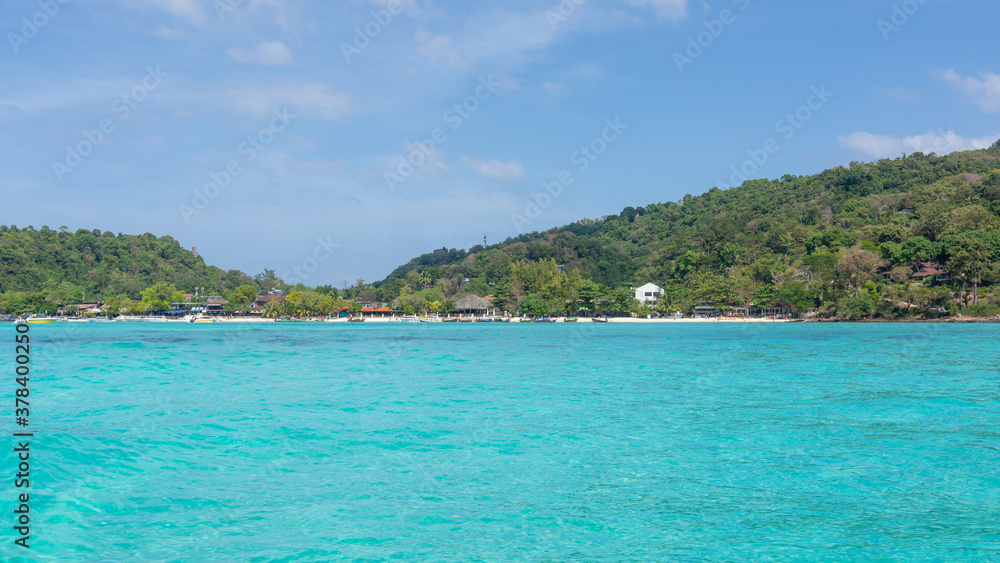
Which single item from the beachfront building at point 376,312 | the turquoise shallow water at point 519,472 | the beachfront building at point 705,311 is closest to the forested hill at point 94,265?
the beachfront building at point 376,312

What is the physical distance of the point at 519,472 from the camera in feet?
26.9

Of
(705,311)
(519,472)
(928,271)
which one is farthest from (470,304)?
(519,472)

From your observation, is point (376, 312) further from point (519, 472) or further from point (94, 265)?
point (519, 472)

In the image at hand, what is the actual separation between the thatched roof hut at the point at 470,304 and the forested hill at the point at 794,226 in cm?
1521

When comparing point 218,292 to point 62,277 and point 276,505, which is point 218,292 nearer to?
point 62,277

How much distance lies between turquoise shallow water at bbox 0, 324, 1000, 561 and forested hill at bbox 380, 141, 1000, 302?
65.6 m

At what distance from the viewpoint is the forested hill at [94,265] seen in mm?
111625

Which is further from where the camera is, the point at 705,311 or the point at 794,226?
the point at 794,226

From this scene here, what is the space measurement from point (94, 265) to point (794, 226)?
137 m

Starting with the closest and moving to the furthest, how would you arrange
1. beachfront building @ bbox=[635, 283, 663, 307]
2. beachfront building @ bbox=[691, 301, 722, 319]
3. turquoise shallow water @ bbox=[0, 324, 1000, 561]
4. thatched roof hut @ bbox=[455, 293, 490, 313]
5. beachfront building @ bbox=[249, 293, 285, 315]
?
turquoise shallow water @ bbox=[0, 324, 1000, 561] < beachfront building @ bbox=[691, 301, 722, 319] < beachfront building @ bbox=[635, 283, 663, 307] < thatched roof hut @ bbox=[455, 293, 490, 313] < beachfront building @ bbox=[249, 293, 285, 315]

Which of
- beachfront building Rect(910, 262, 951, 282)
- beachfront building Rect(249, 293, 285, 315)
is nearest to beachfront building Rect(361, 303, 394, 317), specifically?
beachfront building Rect(249, 293, 285, 315)

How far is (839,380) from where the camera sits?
17.7m

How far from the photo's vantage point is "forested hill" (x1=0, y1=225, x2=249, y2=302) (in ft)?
366

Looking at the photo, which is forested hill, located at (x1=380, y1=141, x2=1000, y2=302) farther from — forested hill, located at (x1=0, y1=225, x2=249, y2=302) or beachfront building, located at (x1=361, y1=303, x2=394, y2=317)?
forested hill, located at (x1=0, y1=225, x2=249, y2=302)
